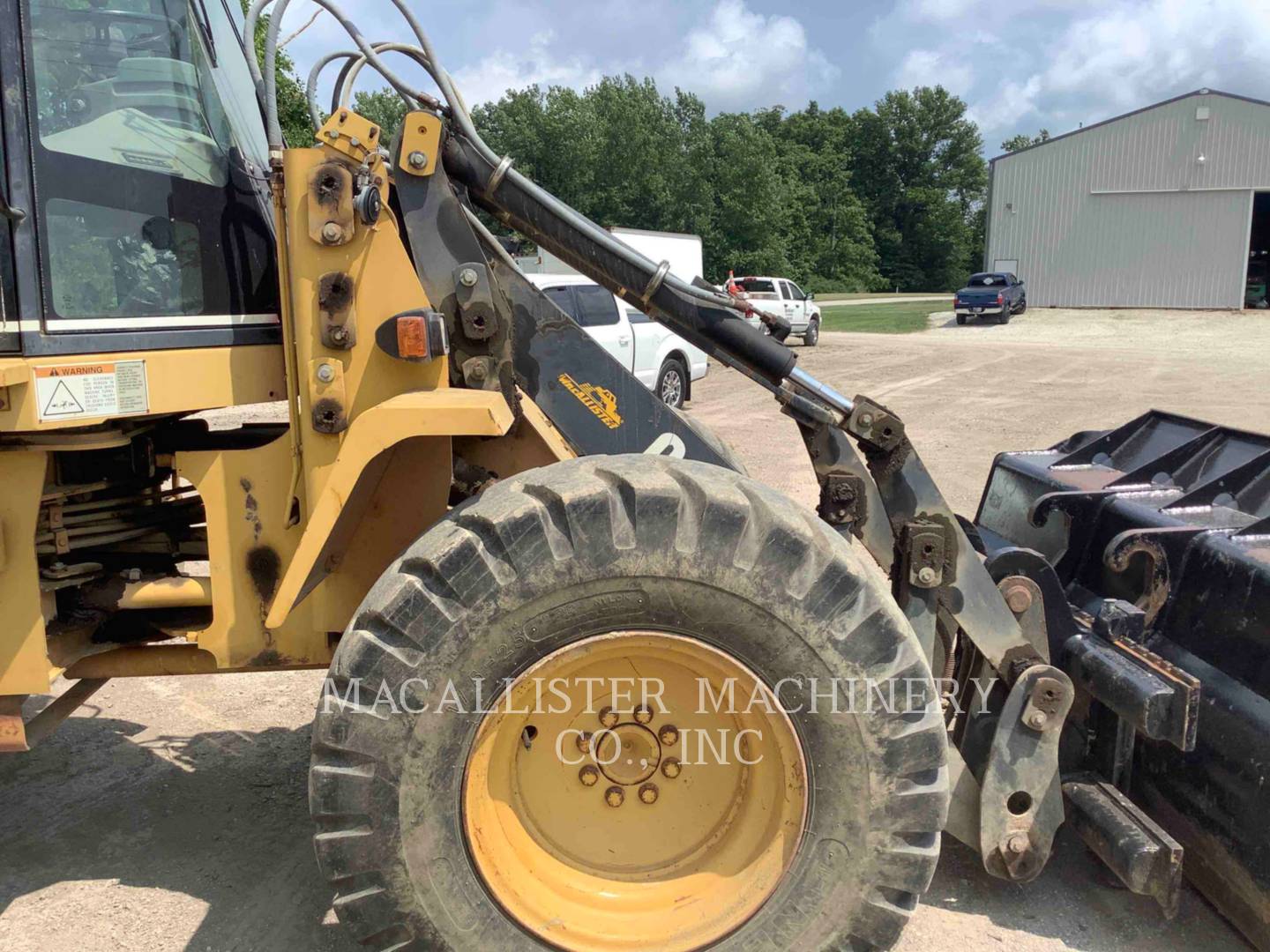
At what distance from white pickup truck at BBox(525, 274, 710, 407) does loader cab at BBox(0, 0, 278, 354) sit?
897 centimetres

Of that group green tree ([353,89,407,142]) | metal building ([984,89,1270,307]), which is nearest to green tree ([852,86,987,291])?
metal building ([984,89,1270,307])

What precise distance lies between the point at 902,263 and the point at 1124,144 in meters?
36.3

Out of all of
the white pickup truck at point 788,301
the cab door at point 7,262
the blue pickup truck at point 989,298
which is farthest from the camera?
the blue pickup truck at point 989,298

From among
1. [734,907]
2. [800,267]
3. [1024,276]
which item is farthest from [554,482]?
[800,267]

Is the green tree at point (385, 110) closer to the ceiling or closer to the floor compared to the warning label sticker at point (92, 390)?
closer to the ceiling

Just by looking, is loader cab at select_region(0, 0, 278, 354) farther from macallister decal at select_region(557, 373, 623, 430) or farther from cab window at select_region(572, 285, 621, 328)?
cab window at select_region(572, 285, 621, 328)

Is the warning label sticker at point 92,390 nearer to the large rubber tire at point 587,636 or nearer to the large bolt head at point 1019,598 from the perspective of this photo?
the large rubber tire at point 587,636

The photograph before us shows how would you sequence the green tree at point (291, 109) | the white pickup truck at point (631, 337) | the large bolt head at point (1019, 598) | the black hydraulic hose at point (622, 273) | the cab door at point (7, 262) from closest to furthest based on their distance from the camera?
the cab door at point (7, 262), the black hydraulic hose at point (622, 273), the large bolt head at point (1019, 598), the green tree at point (291, 109), the white pickup truck at point (631, 337)

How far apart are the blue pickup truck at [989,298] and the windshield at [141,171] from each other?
31557 mm

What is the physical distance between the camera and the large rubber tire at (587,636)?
2.29 m

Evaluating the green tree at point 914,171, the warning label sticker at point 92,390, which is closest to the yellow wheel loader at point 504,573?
the warning label sticker at point 92,390

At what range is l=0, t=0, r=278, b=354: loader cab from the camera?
244cm

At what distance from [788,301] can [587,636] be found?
85.9 feet

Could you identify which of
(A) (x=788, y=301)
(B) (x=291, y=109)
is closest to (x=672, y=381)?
(B) (x=291, y=109)
